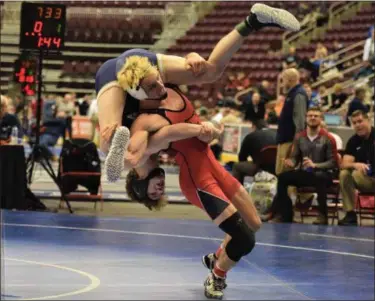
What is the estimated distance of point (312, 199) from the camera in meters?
11.3

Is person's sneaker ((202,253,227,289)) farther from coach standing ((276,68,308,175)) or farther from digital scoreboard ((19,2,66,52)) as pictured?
digital scoreboard ((19,2,66,52))

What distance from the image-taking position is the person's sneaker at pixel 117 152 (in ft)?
18.4

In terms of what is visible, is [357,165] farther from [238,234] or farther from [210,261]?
[238,234]

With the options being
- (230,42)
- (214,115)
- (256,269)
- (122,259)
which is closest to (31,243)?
(122,259)

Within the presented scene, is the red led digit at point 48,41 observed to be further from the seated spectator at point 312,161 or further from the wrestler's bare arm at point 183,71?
the wrestler's bare arm at point 183,71

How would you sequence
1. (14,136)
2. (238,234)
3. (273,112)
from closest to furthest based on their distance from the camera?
(238,234)
(14,136)
(273,112)

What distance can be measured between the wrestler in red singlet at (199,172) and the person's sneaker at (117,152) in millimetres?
720

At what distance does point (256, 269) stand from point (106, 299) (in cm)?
176

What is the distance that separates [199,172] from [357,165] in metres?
4.32

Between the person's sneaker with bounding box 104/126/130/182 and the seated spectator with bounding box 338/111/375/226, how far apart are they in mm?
4960

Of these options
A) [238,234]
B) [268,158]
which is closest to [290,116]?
[268,158]

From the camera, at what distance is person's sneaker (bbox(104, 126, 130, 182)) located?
5594mm

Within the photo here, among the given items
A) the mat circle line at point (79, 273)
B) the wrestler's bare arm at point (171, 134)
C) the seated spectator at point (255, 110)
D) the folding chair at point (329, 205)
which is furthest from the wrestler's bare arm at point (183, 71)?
the seated spectator at point (255, 110)

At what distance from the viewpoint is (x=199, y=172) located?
6426 mm
